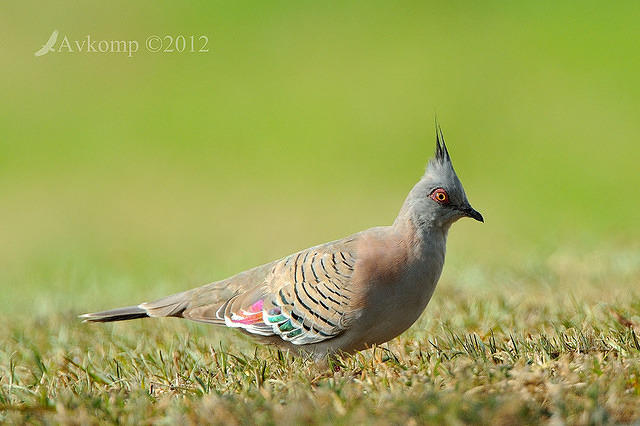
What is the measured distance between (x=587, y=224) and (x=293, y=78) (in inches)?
347

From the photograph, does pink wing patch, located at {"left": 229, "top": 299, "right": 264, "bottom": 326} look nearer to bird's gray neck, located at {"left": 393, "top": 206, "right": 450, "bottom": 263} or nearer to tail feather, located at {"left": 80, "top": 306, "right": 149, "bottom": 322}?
tail feather, located at {"left": 80, "top": 306, "right": 149, "bottom": 322}

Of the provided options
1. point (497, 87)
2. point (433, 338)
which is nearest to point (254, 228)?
point (497, 87)

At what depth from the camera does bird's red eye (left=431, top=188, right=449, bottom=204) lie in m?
4.62

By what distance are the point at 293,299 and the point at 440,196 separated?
1.00 metres

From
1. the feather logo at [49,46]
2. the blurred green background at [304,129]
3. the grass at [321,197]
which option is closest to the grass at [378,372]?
the grass at [321,197]

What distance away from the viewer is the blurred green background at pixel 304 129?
13406 mm

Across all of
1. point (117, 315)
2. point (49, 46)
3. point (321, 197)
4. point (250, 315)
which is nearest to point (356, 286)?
point (250, 315)

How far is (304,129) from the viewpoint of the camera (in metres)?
17.3

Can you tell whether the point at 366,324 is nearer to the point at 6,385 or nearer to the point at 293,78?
the point at 6,385

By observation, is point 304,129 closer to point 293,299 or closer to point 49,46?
point 49,46

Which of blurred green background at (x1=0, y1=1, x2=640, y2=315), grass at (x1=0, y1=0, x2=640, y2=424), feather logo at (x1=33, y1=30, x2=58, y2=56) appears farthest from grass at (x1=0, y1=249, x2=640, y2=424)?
feather logo at (x1=33, y1=30, x2=58, y2=56)

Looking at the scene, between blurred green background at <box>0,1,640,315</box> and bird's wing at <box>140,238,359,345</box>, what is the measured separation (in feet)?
17.7

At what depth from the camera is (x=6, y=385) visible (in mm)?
4043

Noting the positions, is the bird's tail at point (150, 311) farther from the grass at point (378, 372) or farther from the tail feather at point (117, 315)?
the grass at point (378, 372)
